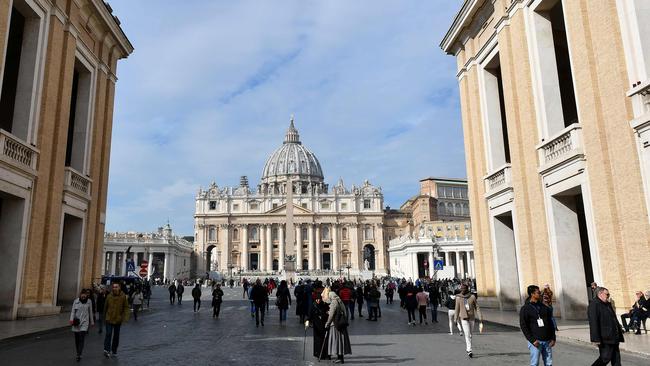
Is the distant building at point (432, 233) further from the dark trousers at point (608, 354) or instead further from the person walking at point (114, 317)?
the dark trousers at point (608, 354)

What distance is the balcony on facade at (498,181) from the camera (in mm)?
17734

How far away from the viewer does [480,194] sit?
67.4 ft

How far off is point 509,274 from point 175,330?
12.2m

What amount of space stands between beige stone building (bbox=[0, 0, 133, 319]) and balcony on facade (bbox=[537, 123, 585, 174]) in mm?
15689

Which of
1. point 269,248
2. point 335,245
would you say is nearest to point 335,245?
point 335,245

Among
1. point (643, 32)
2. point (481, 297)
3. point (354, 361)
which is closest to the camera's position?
point (354, 361)

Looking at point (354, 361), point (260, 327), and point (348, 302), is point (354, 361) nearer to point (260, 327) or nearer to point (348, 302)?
point (260, 327)

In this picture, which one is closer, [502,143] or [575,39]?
[575,39]

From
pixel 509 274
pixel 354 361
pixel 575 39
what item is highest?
pixel 575 39

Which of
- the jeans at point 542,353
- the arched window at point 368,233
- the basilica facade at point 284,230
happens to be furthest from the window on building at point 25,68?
the arched window at point 368,233

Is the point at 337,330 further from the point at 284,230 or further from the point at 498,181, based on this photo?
the point at 284,230

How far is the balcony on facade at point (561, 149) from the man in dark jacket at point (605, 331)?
26.1ft

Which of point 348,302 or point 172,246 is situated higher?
point 172,246

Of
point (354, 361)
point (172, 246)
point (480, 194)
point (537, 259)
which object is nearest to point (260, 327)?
point (354, 361)
